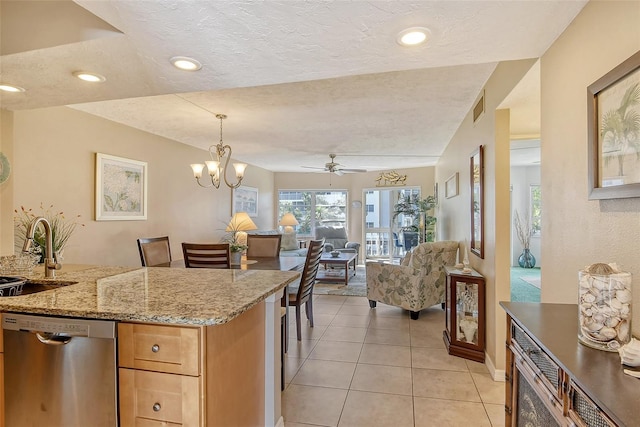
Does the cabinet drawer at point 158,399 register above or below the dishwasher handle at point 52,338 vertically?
below

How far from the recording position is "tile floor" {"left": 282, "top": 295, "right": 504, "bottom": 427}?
2129 millimetres

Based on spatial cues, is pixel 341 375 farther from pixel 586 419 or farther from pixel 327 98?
pixel 327 98

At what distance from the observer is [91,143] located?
3584 mm

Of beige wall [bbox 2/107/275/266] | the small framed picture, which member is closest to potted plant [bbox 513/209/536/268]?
the small framed picture

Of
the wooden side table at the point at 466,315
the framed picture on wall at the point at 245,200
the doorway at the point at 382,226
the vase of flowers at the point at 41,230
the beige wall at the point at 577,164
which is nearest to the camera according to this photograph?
the beige wall at the point at 577,164

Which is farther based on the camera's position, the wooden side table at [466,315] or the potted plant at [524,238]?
the potted plant at [524,238]

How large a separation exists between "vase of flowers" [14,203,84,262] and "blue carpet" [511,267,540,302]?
536 cm

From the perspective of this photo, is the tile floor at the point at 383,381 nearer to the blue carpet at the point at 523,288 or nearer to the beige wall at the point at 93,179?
the blue carpet at the point at 523,288

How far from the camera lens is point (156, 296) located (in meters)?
1.50

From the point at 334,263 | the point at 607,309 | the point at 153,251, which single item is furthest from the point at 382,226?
the point at 607,309

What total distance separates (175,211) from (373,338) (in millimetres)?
3417

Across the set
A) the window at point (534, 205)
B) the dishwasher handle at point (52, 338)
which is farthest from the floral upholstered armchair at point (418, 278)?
the window at point (534, 205)

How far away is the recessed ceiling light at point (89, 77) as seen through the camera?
78.9 inches

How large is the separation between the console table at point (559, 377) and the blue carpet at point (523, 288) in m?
3.71
